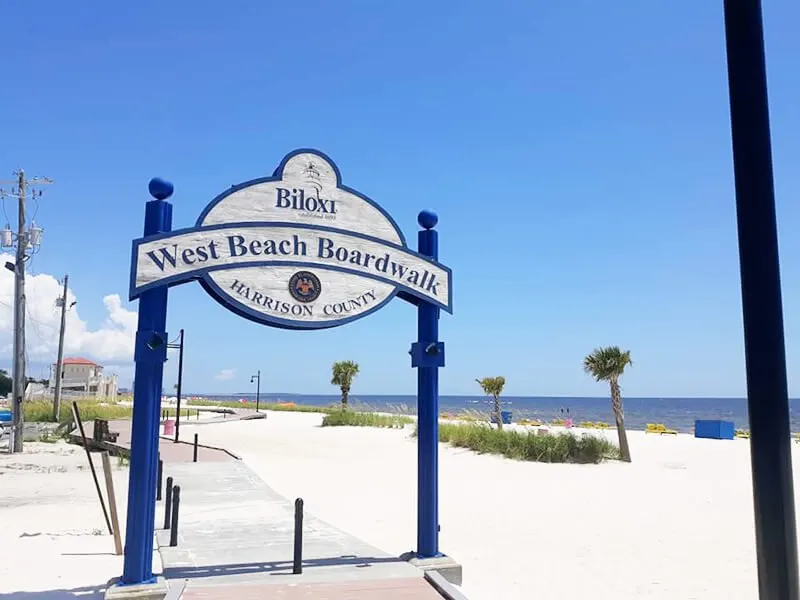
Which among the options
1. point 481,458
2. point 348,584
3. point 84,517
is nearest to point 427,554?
point 348,584

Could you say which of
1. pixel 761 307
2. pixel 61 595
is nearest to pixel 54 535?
pixel 61 595

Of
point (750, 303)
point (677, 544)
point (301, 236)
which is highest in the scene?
point (301, 236)

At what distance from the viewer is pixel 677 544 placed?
1039cm

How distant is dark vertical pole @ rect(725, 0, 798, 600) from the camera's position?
3.40m

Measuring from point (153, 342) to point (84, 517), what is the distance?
22.3 ft

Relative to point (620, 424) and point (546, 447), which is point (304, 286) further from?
point (620, 424)

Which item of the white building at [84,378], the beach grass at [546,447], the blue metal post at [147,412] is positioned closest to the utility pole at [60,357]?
the beach grass at [546,447]

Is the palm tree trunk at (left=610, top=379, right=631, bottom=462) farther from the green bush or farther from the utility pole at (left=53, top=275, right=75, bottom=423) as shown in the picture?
the utility pole at (left=53, top=275, right=75, bottom=423)

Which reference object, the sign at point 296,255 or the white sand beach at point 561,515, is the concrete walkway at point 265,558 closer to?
the white sand beach at point 561,515

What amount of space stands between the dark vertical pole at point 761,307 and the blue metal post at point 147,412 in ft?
18.2

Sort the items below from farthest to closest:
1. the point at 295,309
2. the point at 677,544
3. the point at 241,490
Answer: the point at 241,490 < the point at 677,544 < the point at 295,309

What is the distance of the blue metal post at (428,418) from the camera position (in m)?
8.21

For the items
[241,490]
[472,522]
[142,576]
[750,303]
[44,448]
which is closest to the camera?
[750,303]

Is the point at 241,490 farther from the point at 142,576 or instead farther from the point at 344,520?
the point at 142,576
